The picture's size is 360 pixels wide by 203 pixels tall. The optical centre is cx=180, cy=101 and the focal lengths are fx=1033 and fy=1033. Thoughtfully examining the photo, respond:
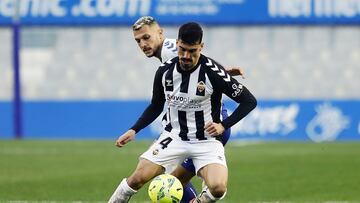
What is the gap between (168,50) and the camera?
9922 mm

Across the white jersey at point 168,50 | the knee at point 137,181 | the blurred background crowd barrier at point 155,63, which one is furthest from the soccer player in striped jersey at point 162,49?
the blurred background crowd barrier at point 155,63

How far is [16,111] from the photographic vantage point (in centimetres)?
2480

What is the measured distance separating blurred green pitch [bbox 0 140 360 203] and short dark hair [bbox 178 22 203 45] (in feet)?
10.5

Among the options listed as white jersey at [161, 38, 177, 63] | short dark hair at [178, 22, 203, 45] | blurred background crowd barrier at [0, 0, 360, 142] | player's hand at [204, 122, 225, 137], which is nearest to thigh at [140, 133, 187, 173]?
player's hand at [204, 122, 225, 137]

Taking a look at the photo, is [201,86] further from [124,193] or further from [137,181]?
[124,193]

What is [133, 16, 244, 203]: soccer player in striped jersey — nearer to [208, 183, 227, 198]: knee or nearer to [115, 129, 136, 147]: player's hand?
[115, 129, 136, 147]: player's hand

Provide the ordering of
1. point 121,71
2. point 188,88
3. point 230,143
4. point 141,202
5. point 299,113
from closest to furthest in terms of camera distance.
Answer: point 188,88
point 141,202
point 230,143
point 299,113
point 121,71

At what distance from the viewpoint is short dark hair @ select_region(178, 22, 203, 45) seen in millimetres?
8961

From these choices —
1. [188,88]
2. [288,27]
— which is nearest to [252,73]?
[288,27]

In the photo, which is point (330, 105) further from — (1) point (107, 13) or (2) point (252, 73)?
(1) point (107, 13)

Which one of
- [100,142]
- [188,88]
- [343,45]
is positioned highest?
[188,88]

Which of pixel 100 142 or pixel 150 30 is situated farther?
pixel 100 142

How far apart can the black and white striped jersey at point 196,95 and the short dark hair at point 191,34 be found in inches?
16.5

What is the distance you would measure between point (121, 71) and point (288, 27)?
4.27 meters
